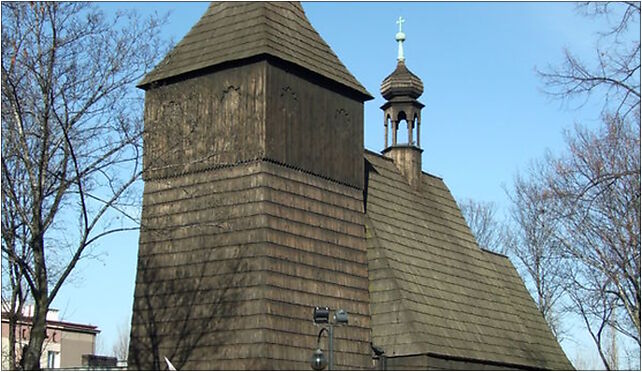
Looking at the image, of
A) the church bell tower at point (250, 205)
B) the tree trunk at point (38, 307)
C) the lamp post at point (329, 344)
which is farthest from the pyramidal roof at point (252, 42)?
the tree trunk at point (38, 307)

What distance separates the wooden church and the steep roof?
3.0 inches

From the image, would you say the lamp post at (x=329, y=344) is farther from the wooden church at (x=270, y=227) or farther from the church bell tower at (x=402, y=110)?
the church bell tower at (x=402, y=110)

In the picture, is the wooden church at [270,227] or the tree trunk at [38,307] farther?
the wooden church at [270,227]

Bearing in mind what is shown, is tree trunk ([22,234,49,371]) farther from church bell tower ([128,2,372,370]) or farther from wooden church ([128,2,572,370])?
church bell tower ([128,2,372,370])

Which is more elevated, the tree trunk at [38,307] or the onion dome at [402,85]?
the onion dome at [402,85]

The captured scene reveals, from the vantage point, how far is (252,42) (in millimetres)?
24094

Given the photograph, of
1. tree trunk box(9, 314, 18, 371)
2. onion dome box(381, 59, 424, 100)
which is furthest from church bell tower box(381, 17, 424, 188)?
tree trunk box(9, 314, 18, 371)

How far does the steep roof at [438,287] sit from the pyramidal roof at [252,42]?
14.0 feet

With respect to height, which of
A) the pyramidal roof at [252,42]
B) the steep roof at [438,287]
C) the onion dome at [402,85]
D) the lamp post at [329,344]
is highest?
the onion dome at [402,85]

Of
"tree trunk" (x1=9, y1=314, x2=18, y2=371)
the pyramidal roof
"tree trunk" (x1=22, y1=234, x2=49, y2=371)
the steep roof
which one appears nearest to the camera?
"tree trunk" (x1=22, y1=234, x2=49, y2=371)

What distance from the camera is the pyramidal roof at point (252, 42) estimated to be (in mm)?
24172

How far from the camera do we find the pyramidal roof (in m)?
24.2

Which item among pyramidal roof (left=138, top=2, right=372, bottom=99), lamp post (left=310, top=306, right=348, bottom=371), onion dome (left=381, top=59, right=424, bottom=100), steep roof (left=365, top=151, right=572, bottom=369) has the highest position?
onion dome (left=381, top=59, right=424, bottom=100)

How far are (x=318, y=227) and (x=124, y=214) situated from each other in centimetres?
828
